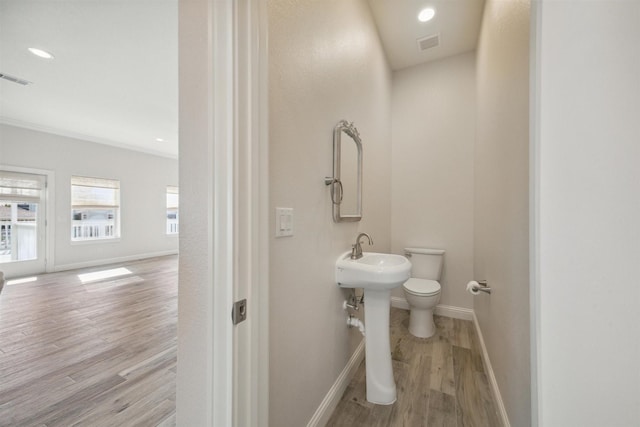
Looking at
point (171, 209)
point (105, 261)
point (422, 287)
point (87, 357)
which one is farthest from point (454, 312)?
point (171, 209)

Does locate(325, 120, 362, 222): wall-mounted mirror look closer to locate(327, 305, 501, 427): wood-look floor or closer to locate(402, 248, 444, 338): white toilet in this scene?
locate(402, 248, 444, 338): white toilet

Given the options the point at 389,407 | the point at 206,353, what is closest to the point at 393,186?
the point at 389,407

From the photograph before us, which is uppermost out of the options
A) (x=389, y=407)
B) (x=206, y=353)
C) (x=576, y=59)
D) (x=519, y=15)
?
(x=519, y=15)

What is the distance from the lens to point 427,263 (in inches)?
101

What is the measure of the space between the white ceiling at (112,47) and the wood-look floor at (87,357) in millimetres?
2643

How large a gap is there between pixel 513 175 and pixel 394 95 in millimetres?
2178

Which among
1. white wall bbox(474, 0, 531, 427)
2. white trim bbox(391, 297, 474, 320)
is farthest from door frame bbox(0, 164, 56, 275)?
white wall bbox(474, 0, 531, 427)

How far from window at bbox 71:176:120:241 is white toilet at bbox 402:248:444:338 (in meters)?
6.03

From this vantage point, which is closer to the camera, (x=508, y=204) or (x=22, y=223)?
(x=508, y=204)

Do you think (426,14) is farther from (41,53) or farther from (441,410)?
(41,53)

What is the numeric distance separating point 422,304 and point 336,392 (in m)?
1.11

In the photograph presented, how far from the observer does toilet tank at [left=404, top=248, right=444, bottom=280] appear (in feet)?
8.30

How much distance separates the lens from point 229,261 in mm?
624

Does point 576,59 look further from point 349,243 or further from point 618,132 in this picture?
point 349,243
